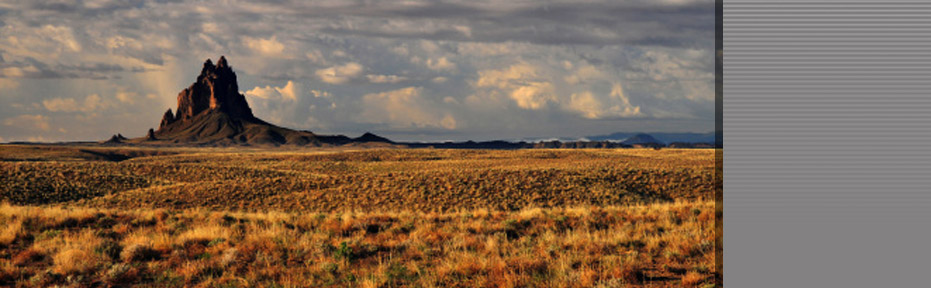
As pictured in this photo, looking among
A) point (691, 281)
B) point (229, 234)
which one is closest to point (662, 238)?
point (691, 281)

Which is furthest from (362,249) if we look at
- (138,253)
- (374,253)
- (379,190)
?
(379,190)

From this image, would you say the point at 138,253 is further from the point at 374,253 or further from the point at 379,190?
the point at 379,190

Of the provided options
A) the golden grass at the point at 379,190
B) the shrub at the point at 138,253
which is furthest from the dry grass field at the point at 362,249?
the golden grass at the point at 379,190

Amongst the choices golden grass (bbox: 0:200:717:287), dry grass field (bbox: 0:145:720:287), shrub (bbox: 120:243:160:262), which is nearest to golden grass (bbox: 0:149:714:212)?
dry grass field (bbox: 0:145:720:287)

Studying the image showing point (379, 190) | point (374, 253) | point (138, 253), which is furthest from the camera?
point (379, 190)

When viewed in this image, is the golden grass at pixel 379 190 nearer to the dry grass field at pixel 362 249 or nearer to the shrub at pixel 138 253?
the dry grass field at pixel 362 249

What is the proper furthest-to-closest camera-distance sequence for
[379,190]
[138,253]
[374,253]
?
1. [379,190]
2. [374,253]
3. [138,253]

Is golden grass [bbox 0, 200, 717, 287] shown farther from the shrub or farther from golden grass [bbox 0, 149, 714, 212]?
golden grass [bbox 0, 149, 714, 212]

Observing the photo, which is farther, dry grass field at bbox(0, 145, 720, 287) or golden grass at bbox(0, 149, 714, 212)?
golden grass at bbox(0, 149, 714, 212)

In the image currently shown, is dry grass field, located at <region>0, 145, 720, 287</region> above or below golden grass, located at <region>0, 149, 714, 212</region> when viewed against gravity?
above

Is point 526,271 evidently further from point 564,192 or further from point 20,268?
point 564,192

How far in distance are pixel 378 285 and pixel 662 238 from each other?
6.10 meters

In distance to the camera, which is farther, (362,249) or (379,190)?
(379,190)

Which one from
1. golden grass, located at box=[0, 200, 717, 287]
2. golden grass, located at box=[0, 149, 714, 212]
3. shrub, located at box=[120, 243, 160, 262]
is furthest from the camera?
golden grass, located at box=[0, 149, 714, 212]
